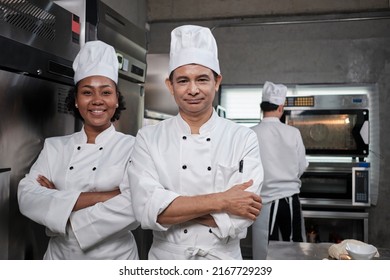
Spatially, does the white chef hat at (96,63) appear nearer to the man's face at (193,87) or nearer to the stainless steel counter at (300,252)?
the man's face at (193,87)

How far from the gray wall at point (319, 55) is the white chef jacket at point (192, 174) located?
91.8 inches

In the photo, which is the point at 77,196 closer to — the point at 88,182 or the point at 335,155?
the point at 88,182

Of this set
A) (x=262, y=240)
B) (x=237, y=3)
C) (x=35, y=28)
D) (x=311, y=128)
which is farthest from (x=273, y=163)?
(x=237, y=3)

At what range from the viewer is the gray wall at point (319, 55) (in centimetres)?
309

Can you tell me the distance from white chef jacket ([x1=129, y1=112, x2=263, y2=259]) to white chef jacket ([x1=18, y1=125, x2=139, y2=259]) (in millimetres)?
117

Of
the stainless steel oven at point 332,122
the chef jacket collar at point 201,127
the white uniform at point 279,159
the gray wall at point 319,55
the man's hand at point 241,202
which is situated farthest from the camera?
the gray wall at point 319,55

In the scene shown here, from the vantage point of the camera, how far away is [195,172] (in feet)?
3.20

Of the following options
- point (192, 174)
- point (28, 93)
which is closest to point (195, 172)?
point (192, 174)

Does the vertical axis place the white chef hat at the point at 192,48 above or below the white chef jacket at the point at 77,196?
above

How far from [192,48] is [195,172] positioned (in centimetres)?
32

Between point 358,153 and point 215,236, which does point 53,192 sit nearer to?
point 215,236

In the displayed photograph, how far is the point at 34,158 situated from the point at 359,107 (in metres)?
2.38

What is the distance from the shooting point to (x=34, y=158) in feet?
4.12

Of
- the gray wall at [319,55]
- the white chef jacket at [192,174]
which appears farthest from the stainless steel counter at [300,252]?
the gray wall at [319,55]
